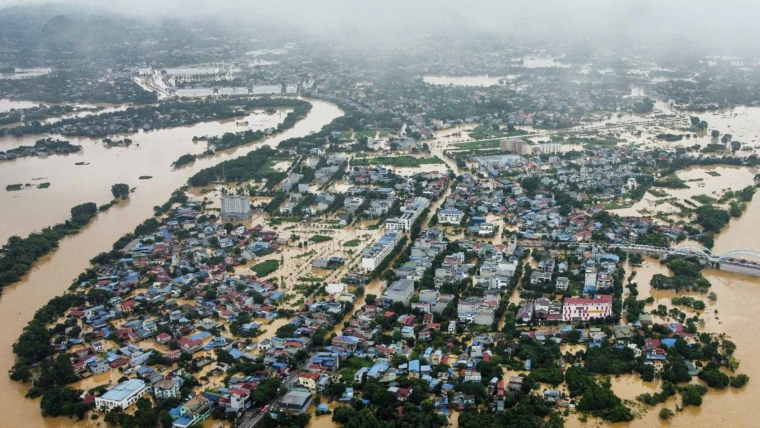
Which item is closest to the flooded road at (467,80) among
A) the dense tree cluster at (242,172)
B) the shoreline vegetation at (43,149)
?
the dense tree cluster at (242,172)

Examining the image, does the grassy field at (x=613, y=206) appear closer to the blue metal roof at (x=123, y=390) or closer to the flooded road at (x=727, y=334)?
the flooded road at (x=727, y=334)

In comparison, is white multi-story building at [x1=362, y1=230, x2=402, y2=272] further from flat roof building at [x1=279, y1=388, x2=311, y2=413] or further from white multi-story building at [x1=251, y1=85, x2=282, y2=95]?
white multi-story building at [x1=251, y1=85, x2=282, y2=95]

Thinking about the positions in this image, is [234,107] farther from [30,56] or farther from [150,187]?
[30,56]

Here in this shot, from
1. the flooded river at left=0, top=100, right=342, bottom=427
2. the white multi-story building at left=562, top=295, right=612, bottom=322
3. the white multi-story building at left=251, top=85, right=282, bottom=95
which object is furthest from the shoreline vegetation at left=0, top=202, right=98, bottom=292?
the white multi-story building at left=251, top=85, right=282, bottom=95

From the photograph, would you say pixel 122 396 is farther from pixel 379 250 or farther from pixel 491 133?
pixel 491 133

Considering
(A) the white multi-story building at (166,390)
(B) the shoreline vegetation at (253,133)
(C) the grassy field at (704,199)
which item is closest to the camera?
(A) the white multi-story building at (166,390)

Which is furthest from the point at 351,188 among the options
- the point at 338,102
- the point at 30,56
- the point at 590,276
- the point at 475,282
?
the point at 30,56

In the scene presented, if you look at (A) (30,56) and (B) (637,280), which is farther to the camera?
(A) (30,56)
